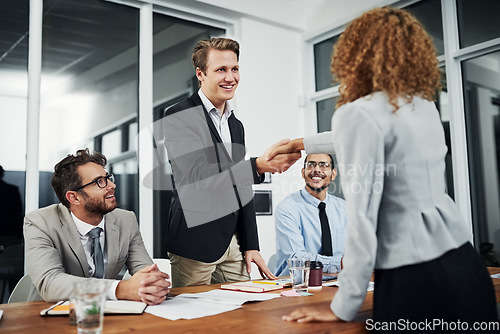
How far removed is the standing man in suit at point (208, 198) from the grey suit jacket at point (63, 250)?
0.21 m

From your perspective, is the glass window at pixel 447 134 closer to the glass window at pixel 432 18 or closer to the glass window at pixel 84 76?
the glass window at pixel 432 18

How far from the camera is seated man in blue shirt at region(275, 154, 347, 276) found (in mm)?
2893

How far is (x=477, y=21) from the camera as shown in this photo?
3.52 meters

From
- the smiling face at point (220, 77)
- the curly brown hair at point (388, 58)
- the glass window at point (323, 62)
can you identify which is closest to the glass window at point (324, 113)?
the glass window at point (323, 62)

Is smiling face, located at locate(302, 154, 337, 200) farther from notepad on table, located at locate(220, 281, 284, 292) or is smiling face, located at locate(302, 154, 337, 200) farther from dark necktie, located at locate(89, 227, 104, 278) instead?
dark necktie, located at locate(89, 227, 104, 278)

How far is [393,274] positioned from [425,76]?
0.48 meters

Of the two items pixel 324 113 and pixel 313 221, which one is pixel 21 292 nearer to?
pixel 313 221

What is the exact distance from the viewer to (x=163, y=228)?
13.0 feet

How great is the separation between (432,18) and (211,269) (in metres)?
2.82

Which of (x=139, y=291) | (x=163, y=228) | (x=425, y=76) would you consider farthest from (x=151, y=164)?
(x=425, y=76)

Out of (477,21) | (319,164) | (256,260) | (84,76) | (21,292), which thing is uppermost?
(477,21)

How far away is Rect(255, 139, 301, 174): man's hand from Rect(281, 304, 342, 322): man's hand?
0.71 meters

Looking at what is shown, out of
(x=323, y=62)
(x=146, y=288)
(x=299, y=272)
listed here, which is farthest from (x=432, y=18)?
(x=146, y=288)

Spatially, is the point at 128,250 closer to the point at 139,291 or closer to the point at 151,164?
the point at 139,291
